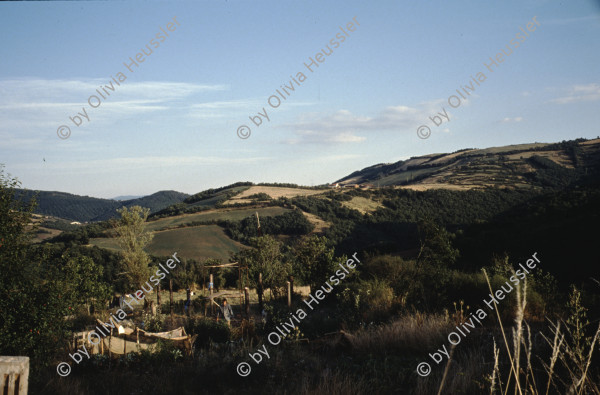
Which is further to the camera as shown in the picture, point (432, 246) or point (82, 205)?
point (82, 205)

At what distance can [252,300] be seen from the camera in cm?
2327

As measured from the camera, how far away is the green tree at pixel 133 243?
59.6 feet

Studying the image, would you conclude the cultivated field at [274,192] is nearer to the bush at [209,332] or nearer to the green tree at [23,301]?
the bush at [209,332]

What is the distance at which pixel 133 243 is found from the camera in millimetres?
18438

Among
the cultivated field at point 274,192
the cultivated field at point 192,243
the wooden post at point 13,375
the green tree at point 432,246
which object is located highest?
the cultivated field at point 274,192

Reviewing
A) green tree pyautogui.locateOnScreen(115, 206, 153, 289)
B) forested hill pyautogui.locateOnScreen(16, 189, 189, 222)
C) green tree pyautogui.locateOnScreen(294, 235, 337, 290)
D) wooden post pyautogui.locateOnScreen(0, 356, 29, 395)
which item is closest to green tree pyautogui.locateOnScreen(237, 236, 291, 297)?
green tree pyautogui.locateOnScreen(294, 235, 337, 290)

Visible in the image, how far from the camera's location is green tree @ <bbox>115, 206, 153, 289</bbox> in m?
18.2

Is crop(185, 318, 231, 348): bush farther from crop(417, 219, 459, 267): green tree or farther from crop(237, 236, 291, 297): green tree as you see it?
crop(237, 236, 291, 297): green tree

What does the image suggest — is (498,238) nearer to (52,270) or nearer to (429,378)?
(429,378)

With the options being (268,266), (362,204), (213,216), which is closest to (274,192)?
(362,204)

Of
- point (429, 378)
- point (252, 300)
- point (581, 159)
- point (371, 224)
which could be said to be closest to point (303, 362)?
point (429, 378)

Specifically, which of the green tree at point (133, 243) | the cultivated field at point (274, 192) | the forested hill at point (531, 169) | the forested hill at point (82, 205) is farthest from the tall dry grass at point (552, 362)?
the forested hill at point (82, 205)

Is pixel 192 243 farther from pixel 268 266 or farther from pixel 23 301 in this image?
pixel 23 301

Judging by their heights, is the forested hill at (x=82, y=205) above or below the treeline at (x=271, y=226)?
above
